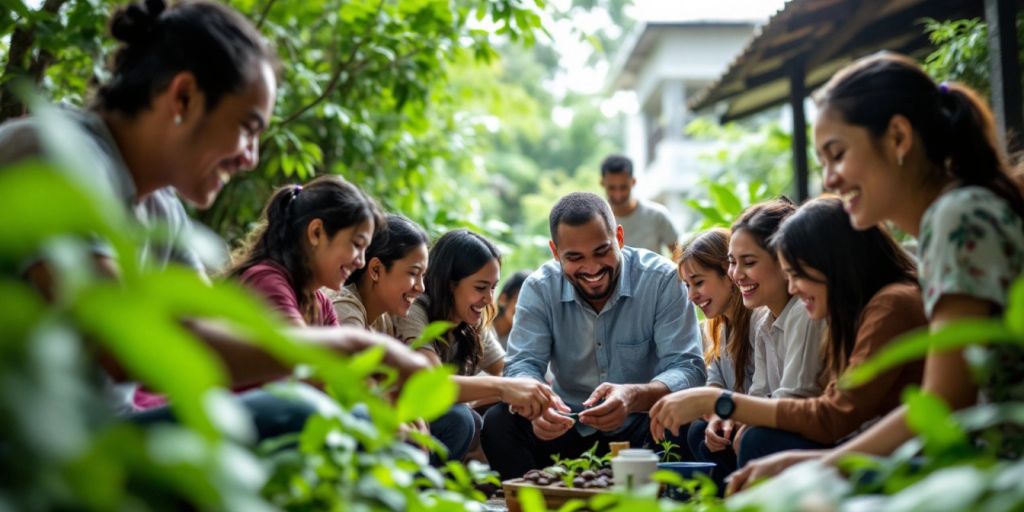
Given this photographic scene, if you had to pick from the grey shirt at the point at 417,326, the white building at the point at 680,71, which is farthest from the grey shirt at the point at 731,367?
the white building at the point at 680,71

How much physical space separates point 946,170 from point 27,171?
1.71 m

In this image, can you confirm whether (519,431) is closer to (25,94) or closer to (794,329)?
(794,329)

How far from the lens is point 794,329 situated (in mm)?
2977

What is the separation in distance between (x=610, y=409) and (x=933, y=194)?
1571 millimetres

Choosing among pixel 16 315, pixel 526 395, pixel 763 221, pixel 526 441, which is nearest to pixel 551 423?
pixel 526 395

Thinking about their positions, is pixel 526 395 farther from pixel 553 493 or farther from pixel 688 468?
pixel 688 468

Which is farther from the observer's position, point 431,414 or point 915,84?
point 915,84

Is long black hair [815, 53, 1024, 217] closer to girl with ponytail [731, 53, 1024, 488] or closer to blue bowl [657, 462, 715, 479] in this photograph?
girl with ponytail [731, 53, 1024, 488]

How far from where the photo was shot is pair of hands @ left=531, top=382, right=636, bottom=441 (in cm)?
334

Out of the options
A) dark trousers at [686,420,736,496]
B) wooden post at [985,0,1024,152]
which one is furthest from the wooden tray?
wooden post at [985,0,1024,152]

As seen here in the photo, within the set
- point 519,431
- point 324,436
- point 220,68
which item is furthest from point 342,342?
point 519,431

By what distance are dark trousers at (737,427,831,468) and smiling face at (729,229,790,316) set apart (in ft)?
2.10

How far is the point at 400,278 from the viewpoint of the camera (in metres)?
3.58

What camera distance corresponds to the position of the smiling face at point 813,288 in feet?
8.18
